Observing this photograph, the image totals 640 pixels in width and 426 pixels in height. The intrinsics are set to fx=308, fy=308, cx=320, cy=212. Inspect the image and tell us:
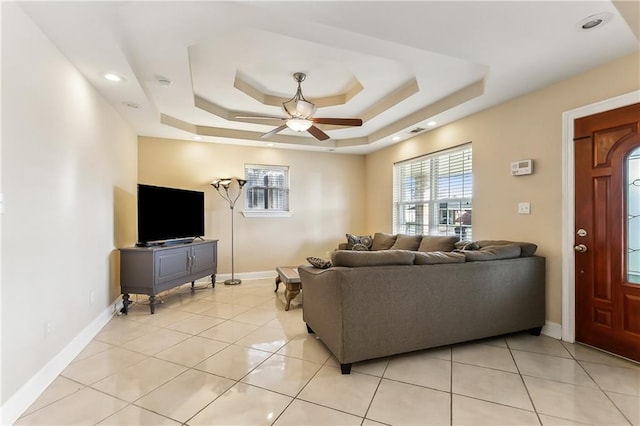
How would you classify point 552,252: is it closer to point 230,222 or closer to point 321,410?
point 321,410

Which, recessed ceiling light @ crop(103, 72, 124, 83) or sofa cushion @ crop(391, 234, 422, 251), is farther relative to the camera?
sofa cushion @ crop(391, 234, 422, 251)

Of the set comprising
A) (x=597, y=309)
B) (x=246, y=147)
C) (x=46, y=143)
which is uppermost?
(x=246, y=147)

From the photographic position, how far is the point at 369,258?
2.37 m

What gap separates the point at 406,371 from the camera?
2.30 meters

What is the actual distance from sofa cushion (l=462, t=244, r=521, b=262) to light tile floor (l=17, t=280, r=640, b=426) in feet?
2.59

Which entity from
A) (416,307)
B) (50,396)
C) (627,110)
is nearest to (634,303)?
(627,110)

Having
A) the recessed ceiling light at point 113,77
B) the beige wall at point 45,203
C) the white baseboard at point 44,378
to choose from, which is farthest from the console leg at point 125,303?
the recessed ceiling light at point 113,77

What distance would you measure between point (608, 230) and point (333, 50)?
2857 mm

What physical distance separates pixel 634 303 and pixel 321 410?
2.62 m

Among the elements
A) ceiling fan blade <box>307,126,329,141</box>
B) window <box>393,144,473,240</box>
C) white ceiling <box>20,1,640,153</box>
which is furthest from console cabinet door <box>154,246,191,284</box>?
window <box>393,144,473,240</box>

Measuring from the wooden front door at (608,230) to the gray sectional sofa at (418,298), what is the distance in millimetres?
373

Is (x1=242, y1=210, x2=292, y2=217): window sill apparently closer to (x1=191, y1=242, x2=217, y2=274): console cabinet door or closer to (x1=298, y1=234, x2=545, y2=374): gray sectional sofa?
(x1=191, y1=242, x2=217, y2=274): console cabinet door

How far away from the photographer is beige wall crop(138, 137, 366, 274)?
509 centimetres

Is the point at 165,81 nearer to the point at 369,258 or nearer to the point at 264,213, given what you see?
the point at 369,258
